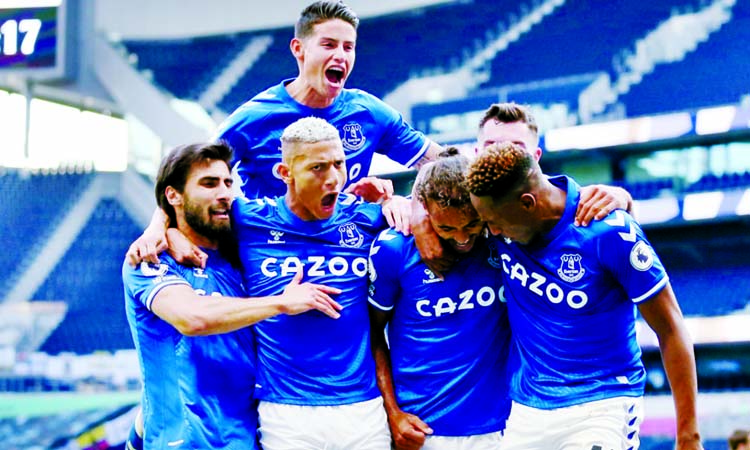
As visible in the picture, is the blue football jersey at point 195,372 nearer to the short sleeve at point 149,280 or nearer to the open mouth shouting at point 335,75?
the short sleeve at point 149,280

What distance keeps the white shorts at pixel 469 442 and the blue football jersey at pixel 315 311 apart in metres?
0.28

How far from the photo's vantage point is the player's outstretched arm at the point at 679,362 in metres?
2.95

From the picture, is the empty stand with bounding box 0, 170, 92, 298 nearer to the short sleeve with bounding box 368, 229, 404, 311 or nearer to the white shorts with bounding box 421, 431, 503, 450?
the short sleeve with bounding box 368, 229, 404, 311

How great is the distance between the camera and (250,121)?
13.2 feet

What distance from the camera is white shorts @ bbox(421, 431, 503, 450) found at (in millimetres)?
3311

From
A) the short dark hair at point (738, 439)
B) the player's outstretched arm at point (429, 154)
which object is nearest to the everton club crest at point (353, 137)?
the player's outstretched arm at point (429, 154)

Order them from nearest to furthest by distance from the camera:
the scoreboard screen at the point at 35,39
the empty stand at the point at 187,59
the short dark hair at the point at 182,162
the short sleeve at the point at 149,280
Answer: the short sleeve at the point at 149,280 < the short dark hair at the point at 182,162 < the empty stand at the point at 187,59 < the scoreboard screen at the point at 35,39

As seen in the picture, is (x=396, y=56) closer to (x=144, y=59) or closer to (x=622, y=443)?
(x=144, y=59)

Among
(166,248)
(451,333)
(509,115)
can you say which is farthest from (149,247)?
(509,115)

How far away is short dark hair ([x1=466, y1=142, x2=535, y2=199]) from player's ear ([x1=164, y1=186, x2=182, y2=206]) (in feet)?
3.86

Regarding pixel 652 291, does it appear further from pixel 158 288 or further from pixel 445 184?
pixel 158 288

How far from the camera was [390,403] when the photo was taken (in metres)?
3.36

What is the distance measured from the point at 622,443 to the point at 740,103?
12.0 meters

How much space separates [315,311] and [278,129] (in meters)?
1.08
